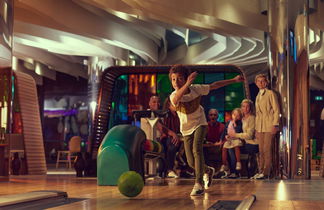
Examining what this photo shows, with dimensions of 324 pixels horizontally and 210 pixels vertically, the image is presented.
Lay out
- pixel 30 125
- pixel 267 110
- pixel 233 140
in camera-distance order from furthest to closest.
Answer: pixel 30 125, pixel 233 140, pixel 267 110

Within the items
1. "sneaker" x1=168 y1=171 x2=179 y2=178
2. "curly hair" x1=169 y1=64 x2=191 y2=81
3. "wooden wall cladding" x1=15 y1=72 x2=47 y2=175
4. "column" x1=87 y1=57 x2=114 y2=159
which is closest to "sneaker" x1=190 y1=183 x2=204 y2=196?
"curly hair" x1=169 y1=64 x2=191 y2=81

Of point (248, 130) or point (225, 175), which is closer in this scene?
point (248, 130)

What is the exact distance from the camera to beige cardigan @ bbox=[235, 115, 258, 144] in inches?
430

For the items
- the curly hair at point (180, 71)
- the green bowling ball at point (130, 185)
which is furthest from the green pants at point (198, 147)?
the green bowling ball at point (130, 185)

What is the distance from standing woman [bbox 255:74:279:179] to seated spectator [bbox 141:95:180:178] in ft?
4.62

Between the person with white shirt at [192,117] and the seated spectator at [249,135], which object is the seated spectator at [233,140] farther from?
the person with white shirt at [192,117]

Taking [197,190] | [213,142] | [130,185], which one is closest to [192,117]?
[197,190]

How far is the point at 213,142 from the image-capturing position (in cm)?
1148

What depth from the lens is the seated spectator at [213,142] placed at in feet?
37.2

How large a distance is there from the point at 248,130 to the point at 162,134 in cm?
150

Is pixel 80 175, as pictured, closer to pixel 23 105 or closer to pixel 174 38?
pixel 23 105

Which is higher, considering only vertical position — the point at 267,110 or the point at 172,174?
the point at 267,110

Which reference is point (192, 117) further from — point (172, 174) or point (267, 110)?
point (172, 174)

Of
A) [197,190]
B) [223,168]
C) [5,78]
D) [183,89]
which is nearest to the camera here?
[183,89]
